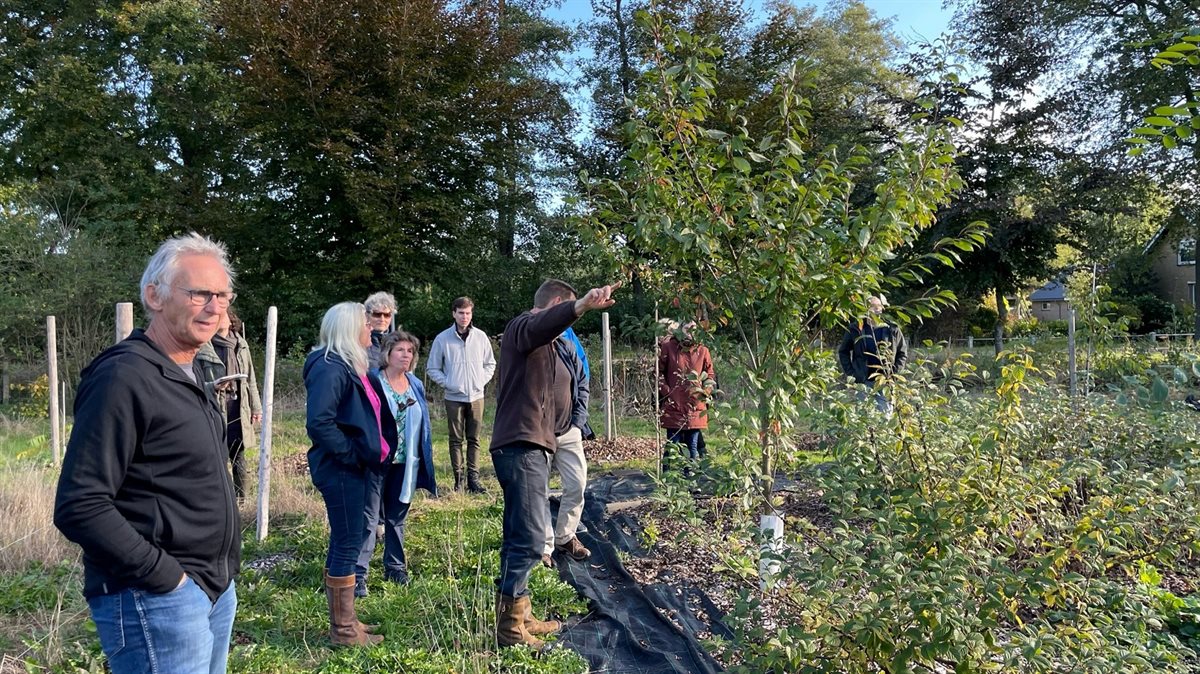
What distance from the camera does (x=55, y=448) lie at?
24.5 feet

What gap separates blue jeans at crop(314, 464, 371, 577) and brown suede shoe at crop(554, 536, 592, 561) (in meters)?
1.64

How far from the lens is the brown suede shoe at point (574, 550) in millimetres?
5012

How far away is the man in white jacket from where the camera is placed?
6.87 metres

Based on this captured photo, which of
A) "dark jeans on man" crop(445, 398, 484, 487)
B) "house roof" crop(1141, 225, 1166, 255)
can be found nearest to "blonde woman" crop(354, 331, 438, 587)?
"dark jeans on man" crop(445, 398, 484, 487)

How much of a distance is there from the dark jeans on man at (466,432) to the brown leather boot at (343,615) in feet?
10.4

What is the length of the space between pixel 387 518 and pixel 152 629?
258 centimetres

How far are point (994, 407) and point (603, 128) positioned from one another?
18.1 m

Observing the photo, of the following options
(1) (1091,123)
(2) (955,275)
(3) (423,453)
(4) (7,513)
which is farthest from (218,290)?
(1) (1091,123)

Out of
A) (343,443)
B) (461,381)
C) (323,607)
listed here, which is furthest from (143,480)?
(461,381)

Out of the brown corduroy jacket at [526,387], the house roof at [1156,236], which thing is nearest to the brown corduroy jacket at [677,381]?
the brown corduroy jacket at [526,387]

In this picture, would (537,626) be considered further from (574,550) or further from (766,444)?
(766,444)

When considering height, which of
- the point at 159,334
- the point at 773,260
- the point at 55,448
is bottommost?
the point at 55,448

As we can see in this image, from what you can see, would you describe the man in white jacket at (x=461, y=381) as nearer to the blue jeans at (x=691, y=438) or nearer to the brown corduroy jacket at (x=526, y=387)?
the blue jeans at (x=691, y=438)

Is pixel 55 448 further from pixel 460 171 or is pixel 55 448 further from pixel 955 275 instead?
pixel 955 275
